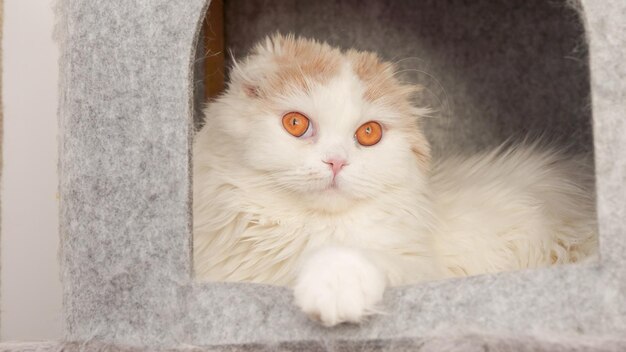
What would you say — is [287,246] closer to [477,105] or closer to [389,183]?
[389,183]

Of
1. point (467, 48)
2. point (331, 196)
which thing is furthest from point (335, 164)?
point (467, 48)

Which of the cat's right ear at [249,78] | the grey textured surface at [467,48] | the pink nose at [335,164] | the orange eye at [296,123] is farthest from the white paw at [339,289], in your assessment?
the grey textured surface at [467,48]

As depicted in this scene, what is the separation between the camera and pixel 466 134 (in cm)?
210

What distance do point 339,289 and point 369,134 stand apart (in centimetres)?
47

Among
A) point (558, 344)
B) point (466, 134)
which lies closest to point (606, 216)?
point (558, 344)

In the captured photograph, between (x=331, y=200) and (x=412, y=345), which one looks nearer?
(x=412, y=345)

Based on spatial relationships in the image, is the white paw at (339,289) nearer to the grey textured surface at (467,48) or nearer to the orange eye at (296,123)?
the orange eye at (296,123)

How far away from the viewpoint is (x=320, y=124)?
137cm

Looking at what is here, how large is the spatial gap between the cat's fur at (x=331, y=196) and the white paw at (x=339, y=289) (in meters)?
0.12

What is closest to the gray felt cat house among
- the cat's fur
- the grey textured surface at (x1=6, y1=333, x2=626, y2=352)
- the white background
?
the grey textured surface at (x1=6, y1=333, x2=626, y2=352)

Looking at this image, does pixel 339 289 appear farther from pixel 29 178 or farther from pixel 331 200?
pixel 29 178

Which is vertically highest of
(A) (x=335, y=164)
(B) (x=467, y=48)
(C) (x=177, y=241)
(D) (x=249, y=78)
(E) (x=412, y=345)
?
(B) (x=467, y=48)

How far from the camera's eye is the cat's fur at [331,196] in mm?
1342

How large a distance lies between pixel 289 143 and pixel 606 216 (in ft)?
1.82
